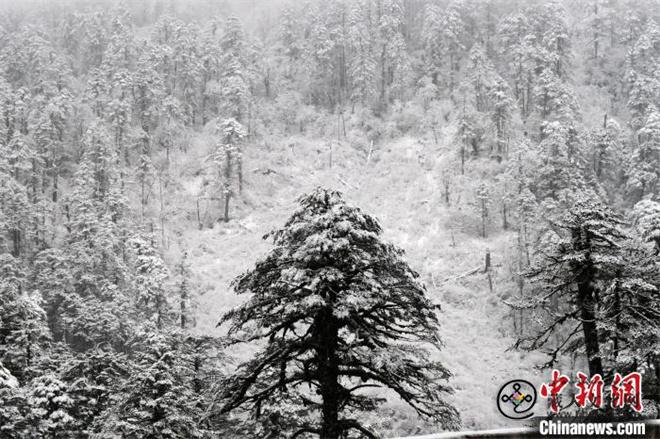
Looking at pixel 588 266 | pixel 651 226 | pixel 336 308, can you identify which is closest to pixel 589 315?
pixel 588 266

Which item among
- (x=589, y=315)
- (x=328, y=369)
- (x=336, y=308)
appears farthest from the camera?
(x=589, y=315)

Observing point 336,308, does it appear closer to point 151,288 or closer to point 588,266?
point 588,266

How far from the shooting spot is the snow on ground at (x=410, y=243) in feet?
127

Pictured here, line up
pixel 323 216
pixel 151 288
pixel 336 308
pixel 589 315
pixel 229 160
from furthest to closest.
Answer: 1. pixel 229 160
2. pixel 151 288
3. pixel 589 315
4. pixel 323 216
5. pixel 336 308

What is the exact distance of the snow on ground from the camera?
127 ft

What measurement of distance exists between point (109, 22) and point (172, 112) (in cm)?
3309

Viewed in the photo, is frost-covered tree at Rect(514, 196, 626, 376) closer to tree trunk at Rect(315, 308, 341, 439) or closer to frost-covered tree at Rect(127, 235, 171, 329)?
tree trunk at Rect(315, 308, 341, 439)

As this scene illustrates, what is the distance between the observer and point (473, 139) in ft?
194

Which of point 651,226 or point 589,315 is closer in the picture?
point 589,315

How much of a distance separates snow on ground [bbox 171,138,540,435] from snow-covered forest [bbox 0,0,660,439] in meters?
0.27

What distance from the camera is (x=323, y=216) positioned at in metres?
10.7

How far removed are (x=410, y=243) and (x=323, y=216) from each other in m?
43.4

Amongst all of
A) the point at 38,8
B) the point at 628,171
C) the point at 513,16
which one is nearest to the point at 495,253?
the point at 628,171

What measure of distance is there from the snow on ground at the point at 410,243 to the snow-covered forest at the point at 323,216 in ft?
0.88
